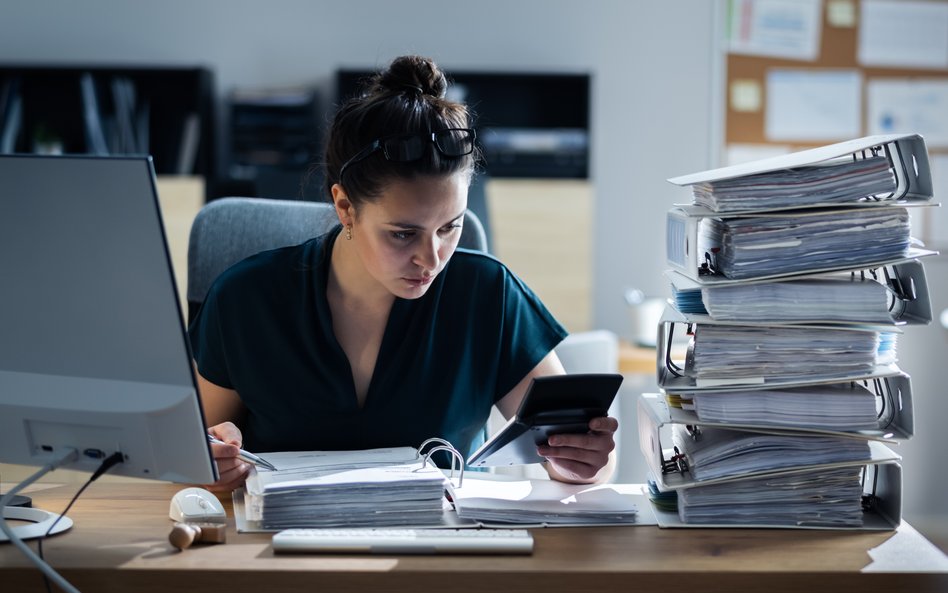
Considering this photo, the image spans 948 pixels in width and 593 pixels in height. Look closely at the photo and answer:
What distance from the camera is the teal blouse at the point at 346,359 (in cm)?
148

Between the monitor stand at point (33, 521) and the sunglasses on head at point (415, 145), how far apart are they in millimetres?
583

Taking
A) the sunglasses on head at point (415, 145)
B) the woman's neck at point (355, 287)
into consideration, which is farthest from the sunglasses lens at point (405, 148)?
the woman's neck at point (355, 287)

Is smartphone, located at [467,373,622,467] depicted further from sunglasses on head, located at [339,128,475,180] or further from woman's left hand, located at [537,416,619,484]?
sunglasses on head, located at [339,128,475,180]

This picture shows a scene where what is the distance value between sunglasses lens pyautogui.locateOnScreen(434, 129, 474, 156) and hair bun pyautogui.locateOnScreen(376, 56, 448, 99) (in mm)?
105

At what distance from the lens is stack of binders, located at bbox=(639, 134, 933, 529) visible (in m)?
1.14

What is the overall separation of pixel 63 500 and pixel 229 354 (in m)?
0.35

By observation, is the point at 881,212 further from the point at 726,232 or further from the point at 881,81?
the point at 881,81

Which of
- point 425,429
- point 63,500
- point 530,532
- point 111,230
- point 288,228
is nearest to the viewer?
point 111,230

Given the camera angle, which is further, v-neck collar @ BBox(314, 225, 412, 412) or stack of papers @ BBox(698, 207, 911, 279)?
v-neck collar @ BBox(314, 225, 412, 412)

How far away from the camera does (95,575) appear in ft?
3.30

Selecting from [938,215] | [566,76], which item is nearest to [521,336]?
[566,76]

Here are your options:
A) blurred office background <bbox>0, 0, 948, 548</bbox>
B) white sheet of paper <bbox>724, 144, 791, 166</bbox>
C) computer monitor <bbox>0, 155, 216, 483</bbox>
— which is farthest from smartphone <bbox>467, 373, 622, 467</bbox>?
white sheet of paper <bbox>724, 144, 791, 166</bbox>

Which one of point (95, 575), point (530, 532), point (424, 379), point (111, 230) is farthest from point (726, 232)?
point (95, 575)

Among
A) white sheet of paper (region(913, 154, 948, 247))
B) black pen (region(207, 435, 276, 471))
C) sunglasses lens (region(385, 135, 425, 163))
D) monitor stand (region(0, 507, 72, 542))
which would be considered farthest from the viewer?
white sheet of paper (region(913, 154, 948, 247))
